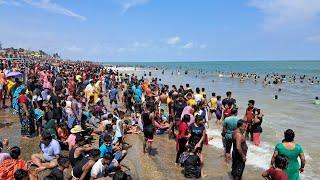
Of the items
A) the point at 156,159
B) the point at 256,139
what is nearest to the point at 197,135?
the point at 156,159

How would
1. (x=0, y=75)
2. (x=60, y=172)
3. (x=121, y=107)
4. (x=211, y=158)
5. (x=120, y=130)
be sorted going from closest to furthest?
(x=60, y=172), (x=120, y=130), (x=211, y=158), (x=0, y=75), (x=121, y=107)

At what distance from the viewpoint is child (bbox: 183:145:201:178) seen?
975cm

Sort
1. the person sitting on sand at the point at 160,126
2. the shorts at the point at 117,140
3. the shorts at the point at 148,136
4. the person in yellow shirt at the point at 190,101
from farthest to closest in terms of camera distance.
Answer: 1. the person sitting on sand at the point at 160,126
2. the person in yellow shirt at the point at 190,101
3. the shorts at the point at 148,136
4. the shorts at the point at 117,140

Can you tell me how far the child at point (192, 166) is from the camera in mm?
9750

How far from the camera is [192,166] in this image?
9742 millimetres

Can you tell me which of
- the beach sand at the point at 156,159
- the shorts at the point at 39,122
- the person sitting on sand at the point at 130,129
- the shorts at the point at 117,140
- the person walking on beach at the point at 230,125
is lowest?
the beach sand at the point at 156,159

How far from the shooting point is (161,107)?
1745 cm

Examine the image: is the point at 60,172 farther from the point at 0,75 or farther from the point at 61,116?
the point at 0,75

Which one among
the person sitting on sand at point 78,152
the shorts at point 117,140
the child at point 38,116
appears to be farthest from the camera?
the child at point 38,116

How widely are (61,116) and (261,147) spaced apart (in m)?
7.02

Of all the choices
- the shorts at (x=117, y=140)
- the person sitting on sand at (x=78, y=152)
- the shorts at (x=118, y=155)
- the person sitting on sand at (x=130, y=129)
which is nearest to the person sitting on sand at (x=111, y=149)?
the shorts at (x=118, y=155)

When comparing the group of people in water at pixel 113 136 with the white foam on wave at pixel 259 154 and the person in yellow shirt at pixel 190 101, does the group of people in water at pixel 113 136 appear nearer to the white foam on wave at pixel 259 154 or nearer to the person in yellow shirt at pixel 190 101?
the person in yellow shirt at pixel 190 101

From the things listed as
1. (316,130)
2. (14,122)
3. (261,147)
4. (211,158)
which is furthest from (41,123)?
(316,130)

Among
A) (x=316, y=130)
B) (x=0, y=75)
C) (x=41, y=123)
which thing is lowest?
(x=316, y=130)
